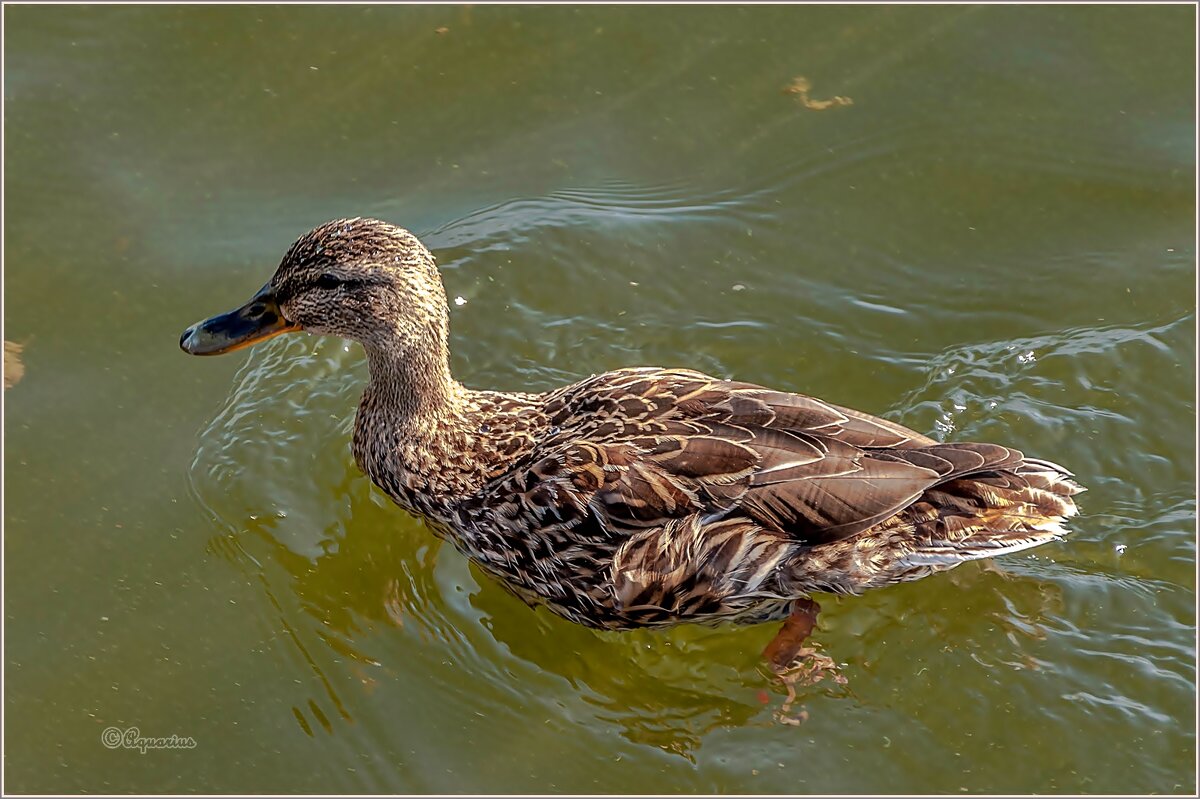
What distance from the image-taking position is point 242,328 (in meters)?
7.03

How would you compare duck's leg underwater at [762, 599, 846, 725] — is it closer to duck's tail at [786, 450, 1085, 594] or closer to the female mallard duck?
the female mallard duck

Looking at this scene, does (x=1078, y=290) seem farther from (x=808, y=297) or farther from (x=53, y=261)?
(x=53, y=261)

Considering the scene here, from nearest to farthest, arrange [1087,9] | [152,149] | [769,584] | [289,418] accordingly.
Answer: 1. [769,584]
2. [289,418]
3. [152,149]
4. [1087,9]

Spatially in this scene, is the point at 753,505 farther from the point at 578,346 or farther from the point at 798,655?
the point at 578,346

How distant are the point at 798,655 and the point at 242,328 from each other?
3306 mm

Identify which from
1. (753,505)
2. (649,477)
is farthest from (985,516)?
(649,477)

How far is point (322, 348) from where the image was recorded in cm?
823

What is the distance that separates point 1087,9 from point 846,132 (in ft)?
7.03

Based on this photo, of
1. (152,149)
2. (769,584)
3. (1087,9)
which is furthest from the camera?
(1087,9)

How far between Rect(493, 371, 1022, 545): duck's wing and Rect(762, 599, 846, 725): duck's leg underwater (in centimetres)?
64

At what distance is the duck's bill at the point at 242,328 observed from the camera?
7004 mm

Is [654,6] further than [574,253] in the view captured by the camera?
Yes

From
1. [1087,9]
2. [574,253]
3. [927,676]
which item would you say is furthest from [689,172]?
[927,676]

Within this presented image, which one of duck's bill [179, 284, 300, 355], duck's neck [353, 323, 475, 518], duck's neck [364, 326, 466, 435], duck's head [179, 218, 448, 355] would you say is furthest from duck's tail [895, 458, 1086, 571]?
duck's bill [179, 284, 300, 355]
